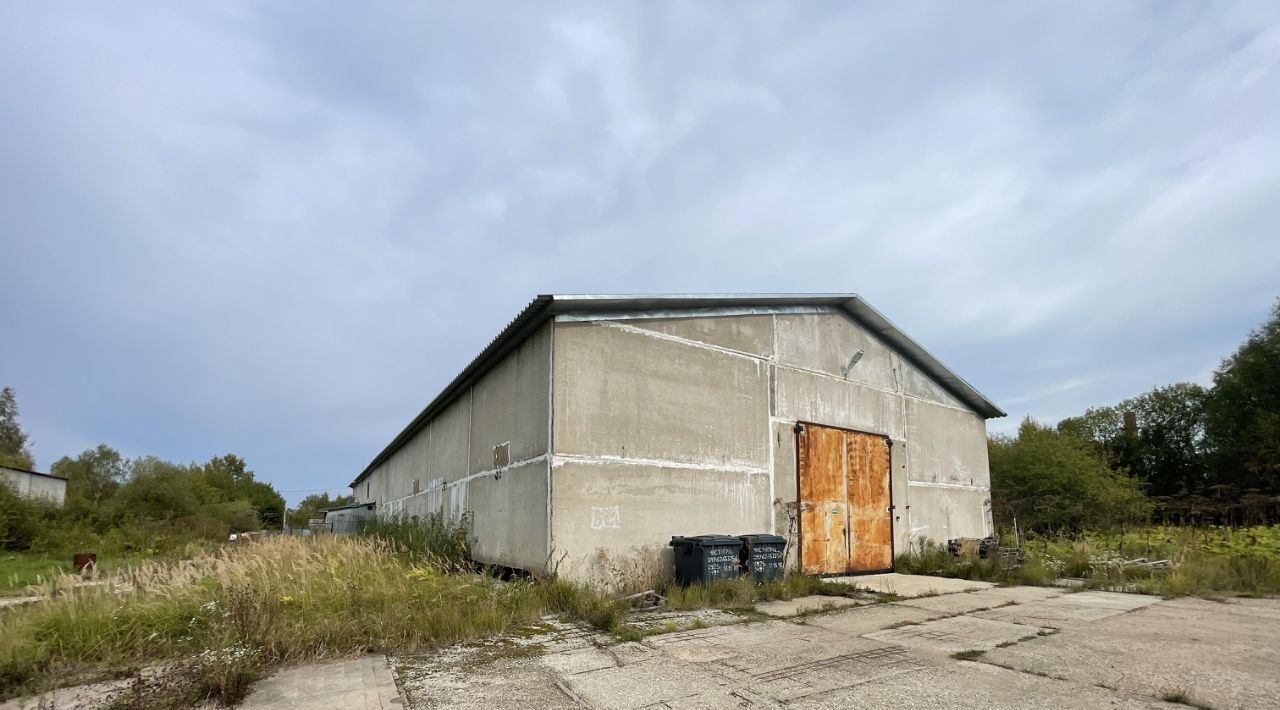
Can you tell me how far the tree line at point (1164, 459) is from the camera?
2219 centimetres

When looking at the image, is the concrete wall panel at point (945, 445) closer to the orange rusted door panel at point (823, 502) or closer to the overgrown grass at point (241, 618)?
the orange rusted door panel at point (823, 502)

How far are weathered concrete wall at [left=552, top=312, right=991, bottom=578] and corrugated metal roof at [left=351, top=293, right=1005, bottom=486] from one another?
10.5 inches

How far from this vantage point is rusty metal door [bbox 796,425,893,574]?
42.4ft

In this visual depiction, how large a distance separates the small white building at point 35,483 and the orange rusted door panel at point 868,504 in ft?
90.3

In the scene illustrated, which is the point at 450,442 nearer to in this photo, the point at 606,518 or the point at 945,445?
the point at 606,518

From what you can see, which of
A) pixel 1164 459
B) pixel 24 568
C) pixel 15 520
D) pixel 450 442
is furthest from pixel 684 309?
pixel 1164 459

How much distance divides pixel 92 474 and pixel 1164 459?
6213 cm

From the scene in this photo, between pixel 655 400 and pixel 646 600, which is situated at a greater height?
pixel 655 400

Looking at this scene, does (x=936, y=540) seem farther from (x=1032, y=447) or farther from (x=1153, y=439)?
(x=1153, y=439)

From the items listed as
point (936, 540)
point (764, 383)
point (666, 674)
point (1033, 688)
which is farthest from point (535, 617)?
point (936, 540)

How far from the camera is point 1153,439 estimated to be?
130 feet

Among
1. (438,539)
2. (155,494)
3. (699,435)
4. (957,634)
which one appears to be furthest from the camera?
(155,494)

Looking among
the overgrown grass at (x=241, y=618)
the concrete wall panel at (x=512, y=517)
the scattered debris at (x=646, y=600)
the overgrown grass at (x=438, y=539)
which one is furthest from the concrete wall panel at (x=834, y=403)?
the overgrown grass at (x=438, y=539)

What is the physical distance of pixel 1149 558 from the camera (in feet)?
43.8
